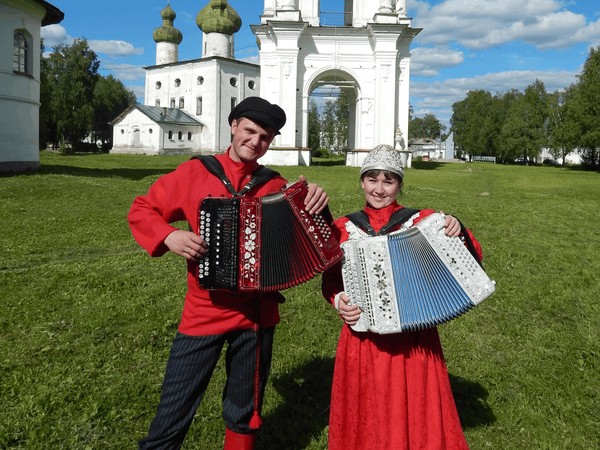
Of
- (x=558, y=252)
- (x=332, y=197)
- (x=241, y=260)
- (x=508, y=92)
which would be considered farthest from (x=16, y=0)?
(x=508, y=92)

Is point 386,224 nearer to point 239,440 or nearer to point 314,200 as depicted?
point 314,200

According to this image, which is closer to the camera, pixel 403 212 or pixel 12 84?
pixel 403 212

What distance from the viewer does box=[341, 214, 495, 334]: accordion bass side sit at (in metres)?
2.70

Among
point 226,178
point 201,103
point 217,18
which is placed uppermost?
point 217,18

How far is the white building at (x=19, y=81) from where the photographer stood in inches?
794

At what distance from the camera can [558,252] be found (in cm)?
998

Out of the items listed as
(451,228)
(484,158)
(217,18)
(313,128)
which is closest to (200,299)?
(451,228)

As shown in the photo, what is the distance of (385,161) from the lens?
9.84 feet

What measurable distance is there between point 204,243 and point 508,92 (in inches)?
3727

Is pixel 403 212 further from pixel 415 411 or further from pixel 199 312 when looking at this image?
pixel 199 312

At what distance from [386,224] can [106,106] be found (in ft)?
259

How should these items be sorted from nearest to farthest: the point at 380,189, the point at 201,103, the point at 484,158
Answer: the point at 380,189 < the point at 201,103 < the point at 484,158

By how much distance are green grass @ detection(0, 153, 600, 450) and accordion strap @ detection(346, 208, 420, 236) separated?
6.23 ft

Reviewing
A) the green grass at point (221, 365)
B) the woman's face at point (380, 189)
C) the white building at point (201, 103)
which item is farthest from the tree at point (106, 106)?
the woman's face at point (380, 189)
